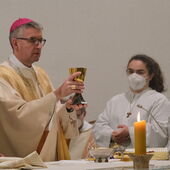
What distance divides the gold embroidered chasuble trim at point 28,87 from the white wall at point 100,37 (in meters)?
2.61

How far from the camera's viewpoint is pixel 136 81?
6359mm

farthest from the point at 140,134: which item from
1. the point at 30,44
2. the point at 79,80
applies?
the point at 30,44

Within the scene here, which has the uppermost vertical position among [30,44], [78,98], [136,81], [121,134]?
[30,44]

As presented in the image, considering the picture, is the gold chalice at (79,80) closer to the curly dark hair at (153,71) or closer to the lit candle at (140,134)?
the lit candle at (140,134)

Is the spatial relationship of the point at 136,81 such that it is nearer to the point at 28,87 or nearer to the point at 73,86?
the point at 28,87

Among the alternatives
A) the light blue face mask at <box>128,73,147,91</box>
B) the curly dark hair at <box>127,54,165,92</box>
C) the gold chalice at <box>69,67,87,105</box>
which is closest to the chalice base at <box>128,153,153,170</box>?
the gold chalice at <box>69,67,87,105</box>

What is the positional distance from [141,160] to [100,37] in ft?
18.5

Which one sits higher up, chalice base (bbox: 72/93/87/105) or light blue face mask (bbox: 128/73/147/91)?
chalice base (bbox: 72/93/87/105)

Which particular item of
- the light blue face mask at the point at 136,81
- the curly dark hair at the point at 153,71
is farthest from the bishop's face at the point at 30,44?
the curly dark hair at the point at 153,71

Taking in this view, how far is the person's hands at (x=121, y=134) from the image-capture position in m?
6.00

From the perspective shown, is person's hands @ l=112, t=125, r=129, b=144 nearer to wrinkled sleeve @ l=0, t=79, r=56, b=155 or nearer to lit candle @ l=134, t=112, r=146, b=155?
wrinkled sleeve @ l=0, t=79, r=56, b=155

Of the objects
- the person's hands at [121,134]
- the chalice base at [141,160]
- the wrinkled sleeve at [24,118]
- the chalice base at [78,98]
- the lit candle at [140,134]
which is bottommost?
the person's hands at [121,134]

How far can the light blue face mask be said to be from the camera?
249 inches

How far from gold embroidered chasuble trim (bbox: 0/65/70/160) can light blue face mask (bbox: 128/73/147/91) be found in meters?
1.60
